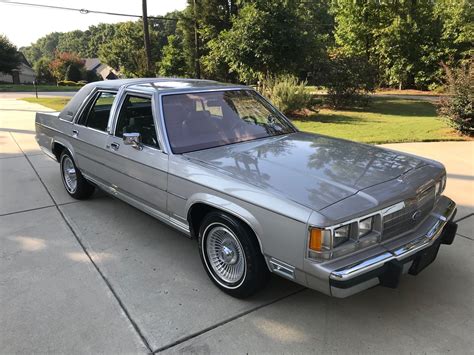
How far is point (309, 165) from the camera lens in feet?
10.1

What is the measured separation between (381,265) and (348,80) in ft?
43.1

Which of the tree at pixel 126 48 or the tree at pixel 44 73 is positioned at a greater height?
the tree at pixel 126 48

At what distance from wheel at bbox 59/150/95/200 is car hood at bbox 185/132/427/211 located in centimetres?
245

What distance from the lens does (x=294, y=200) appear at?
2.51 metres

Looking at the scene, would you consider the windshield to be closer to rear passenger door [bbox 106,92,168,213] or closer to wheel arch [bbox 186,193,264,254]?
rear passenger door [bbox 106,92,168,213]

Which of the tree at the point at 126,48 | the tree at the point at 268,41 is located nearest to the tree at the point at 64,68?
the tree at the point at 126,48

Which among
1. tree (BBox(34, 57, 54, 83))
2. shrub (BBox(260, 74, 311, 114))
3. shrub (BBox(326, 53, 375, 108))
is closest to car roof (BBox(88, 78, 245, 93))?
shrub (BBox(260, 74, 311, 114))

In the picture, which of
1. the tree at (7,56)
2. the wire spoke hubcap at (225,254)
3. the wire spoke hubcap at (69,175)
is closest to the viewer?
the wire spoke hubcap at (225,254)

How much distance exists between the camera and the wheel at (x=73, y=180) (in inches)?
204

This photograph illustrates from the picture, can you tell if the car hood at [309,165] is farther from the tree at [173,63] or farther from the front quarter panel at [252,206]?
the tree at [173,63]

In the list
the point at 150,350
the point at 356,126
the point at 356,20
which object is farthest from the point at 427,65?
the point at 150,350

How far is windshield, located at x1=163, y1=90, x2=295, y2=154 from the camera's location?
3586 millimetres

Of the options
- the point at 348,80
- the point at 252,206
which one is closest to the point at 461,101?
the point at 348,80

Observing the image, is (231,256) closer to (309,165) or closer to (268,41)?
(309,165)
